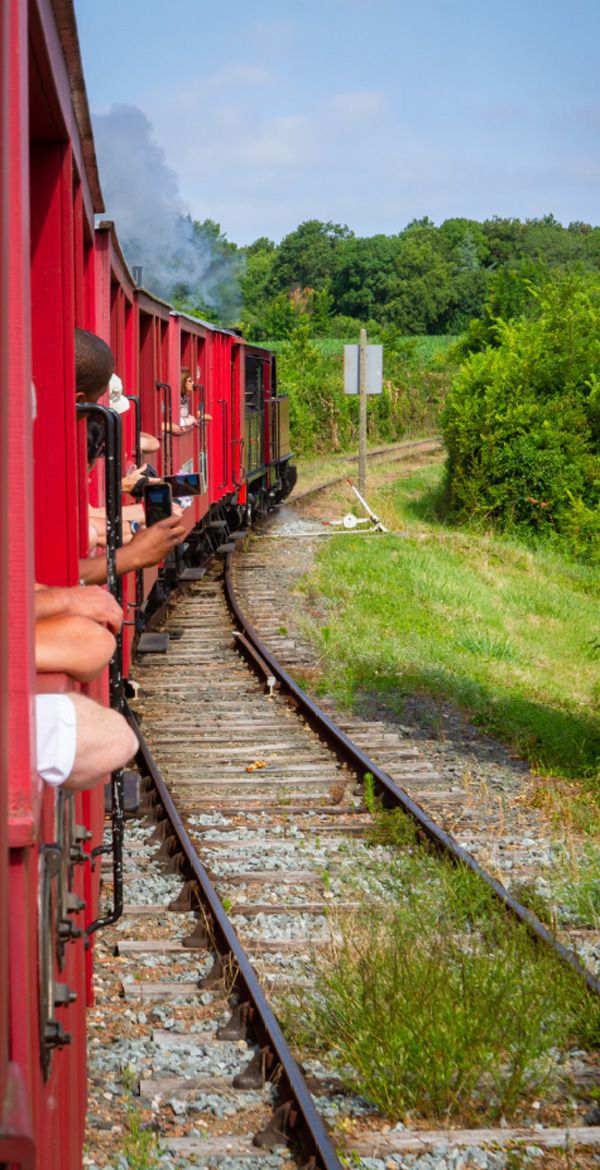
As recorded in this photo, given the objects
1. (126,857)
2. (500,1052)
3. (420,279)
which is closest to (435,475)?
(126,857)

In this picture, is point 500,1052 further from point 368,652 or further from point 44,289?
point 368,652

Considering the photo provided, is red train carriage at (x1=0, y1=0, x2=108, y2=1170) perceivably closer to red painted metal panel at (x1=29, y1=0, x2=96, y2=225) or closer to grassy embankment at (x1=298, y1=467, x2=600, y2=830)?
red painted metal panel at (x1=29, y1=0, x2=96, y2=225)

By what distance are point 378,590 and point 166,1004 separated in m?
9.99

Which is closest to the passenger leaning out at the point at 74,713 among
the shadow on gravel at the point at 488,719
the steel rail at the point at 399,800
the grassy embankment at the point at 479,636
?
the steel rail at the point at 399,800

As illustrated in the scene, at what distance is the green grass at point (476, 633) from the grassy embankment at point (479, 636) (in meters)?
0.02

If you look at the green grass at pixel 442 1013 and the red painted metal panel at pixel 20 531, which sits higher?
the red painted metal panel at pixel 20 531

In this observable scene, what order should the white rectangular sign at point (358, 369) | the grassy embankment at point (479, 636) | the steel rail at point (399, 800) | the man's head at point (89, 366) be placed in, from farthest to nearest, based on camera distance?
the white rectangular sign at point (358, 369) → the grassy embankment at point (479, 636) → the steel rail at point (399, 800) → the man's head at point (89, 366)

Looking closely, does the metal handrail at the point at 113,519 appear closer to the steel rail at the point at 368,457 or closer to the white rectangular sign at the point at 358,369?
the white rectangular sign at the point at 358,369

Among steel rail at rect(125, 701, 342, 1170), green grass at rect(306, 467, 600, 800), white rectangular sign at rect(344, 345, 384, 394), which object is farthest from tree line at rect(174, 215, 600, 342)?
steel rail at rect(125, 701, 342, 1170)

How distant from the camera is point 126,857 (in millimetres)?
6668

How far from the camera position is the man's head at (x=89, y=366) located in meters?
3.79

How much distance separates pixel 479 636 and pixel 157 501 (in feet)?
33.1

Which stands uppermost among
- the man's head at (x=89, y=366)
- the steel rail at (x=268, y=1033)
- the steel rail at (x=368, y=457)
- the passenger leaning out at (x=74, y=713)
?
the man's head at (x=89, y=366)

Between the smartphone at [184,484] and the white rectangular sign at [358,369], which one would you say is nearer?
the smartphone at [184,484]
